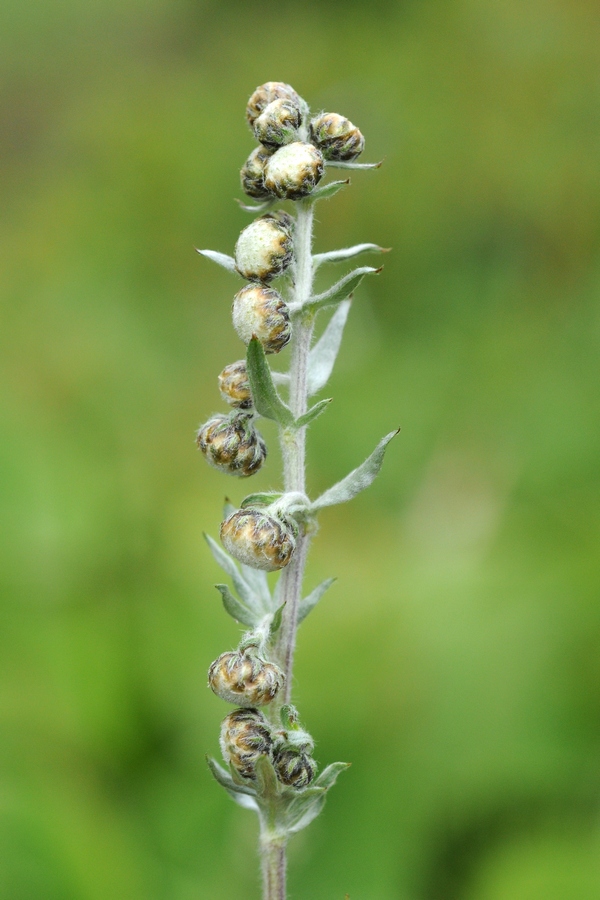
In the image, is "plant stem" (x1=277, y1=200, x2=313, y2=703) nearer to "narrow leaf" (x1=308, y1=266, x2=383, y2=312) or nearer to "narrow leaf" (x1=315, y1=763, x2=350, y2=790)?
"narrow leaf" (x1=308, y1=266, x2=383, y2=312)

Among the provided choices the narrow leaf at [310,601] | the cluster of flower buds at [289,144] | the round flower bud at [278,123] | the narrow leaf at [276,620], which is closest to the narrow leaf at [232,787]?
the narrow leaf at [276,620]

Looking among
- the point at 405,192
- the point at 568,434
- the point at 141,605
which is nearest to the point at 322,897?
the point at 141,605

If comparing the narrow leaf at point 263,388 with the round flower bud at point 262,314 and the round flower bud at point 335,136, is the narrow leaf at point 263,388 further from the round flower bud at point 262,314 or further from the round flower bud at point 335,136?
the round flower bud at point 335,136

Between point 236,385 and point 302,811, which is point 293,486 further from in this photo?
point 302,811

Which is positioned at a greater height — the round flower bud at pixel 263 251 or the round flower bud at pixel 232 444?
the round flower bud at pixel 263 251

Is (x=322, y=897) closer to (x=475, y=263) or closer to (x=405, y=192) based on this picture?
(x=475, y=263)

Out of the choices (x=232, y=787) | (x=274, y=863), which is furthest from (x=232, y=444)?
(x=274, y=863)

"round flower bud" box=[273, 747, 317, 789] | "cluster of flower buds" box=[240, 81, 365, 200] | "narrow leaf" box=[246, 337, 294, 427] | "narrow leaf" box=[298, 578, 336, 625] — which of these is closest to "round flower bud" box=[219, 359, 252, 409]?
"narrow leaf" box=[246, 337, 294, 427]
